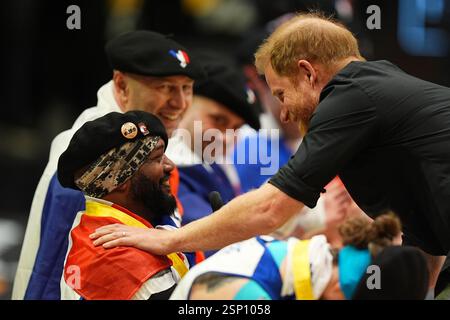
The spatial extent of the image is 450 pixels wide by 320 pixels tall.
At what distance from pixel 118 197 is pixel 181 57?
736 millimetres

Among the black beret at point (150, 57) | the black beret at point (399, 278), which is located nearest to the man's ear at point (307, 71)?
the black beret at point (150, 57)

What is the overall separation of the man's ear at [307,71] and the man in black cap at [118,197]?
460mm

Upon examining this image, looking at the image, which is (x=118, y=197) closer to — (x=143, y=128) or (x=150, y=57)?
(x=143, y=128)

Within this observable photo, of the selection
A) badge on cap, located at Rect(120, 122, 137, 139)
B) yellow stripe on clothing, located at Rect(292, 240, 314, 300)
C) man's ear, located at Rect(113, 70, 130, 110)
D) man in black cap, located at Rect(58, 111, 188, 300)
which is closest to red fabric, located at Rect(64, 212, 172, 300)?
man in black cap, located at Rect(58, 111, 188, 300)

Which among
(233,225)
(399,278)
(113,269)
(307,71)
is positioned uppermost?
(307,71)

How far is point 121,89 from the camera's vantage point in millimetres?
3838

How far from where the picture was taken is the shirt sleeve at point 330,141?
298 centimetres

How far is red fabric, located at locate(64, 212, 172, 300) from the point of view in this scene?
122 inches

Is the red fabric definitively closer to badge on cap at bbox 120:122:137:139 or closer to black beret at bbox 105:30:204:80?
badge on cap at bbox 120:122:137:139

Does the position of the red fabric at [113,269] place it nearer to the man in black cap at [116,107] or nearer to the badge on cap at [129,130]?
the badge on cap at [129,130]

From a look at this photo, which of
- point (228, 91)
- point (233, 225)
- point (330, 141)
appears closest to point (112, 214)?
point (233, 225)

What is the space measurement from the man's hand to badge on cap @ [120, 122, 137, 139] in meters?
0.26

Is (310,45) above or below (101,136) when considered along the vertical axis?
above

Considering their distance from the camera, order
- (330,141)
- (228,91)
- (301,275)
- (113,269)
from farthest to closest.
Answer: (228,91)
(301,275)
(113,269)
(330,141)
